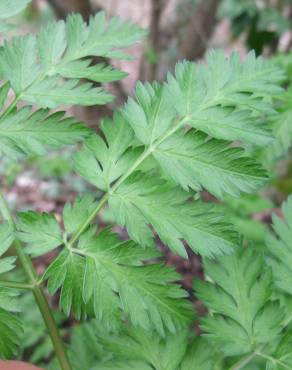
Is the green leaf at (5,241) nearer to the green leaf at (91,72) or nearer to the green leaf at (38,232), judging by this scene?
the green leaf at (38,232)

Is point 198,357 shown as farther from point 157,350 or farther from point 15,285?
point 15,285

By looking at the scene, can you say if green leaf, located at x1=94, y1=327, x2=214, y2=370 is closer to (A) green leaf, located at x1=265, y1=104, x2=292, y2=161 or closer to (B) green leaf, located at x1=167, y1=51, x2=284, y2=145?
(B) green leaf, located at x1=167, y1=51, x2=284, y2=145

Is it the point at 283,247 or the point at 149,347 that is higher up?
the point at 283,247

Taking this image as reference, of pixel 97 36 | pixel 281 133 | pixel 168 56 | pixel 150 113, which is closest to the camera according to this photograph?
pixel 150 113

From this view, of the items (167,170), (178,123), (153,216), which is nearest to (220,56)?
(178,123)

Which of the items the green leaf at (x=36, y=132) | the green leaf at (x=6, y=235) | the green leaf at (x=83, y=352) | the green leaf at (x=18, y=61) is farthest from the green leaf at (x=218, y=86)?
the green leaf at (x=83, y=352)

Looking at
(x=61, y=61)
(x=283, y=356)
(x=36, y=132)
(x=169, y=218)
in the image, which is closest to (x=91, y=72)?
(x=61, y=61)

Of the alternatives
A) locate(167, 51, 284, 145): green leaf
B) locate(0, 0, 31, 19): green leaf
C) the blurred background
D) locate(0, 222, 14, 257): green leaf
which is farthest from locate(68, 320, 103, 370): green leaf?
the blurred background
